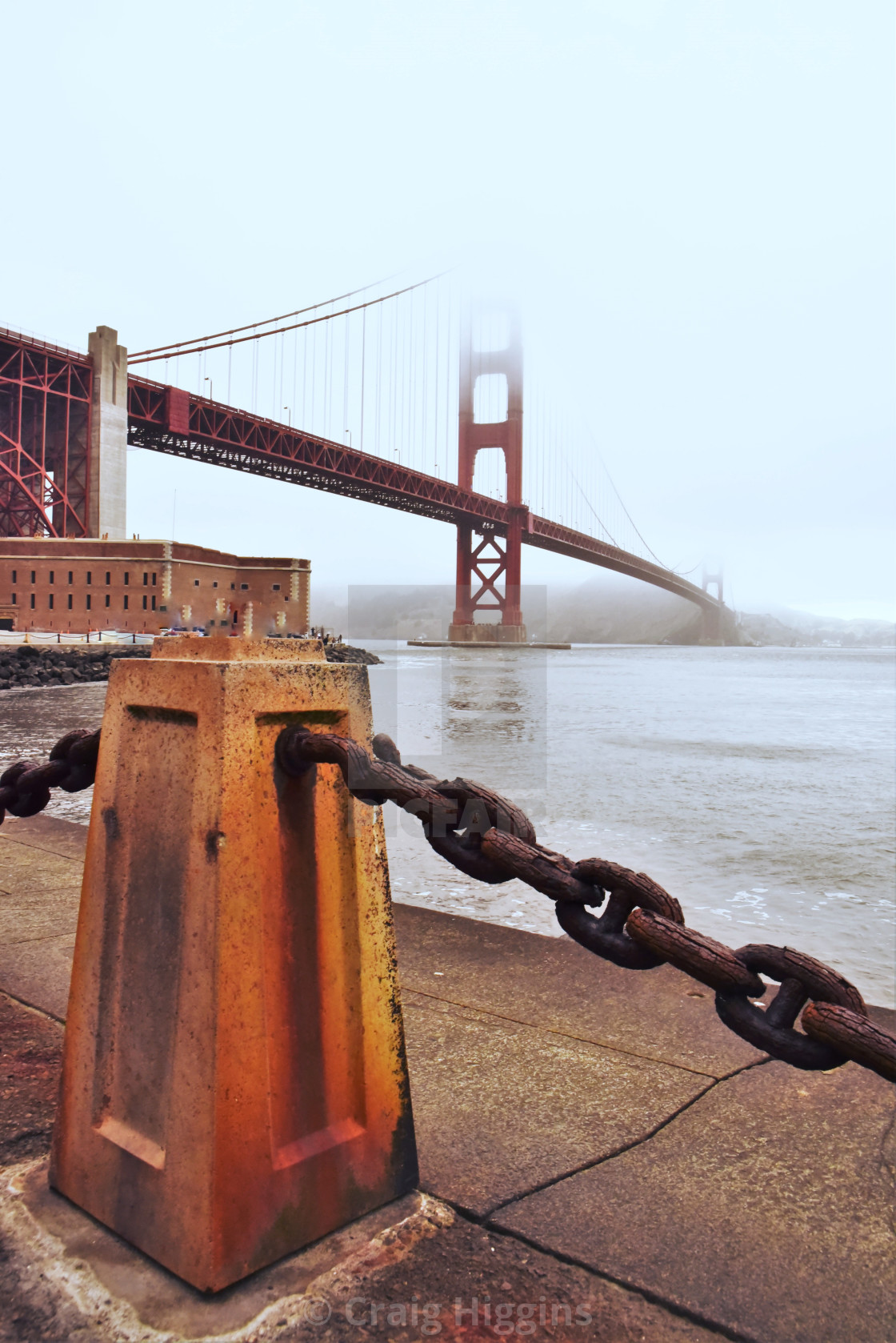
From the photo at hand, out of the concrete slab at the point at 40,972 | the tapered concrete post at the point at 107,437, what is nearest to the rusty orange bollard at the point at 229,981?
the concrete slab at the point at 40,972

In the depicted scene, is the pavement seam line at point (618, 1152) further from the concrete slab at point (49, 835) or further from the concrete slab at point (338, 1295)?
the concrete slab at point (49, 835)

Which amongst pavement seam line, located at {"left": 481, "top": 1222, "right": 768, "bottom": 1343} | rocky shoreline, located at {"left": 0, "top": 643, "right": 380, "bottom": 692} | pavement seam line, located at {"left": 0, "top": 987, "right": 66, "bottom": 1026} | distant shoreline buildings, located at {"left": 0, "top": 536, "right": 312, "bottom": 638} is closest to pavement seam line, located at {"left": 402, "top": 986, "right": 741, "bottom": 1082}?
pavement seam line, located at {"left": 481, "top": 1222, "right": 768, "bottom": 1343}

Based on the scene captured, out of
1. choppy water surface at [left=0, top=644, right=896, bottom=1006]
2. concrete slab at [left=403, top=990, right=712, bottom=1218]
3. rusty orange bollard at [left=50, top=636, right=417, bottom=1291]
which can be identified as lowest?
choppy water surface at [left=0, top=644, right=896, bottom=1006]

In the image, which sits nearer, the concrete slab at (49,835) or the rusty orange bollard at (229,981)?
the rusty orange bollard at (229,981)

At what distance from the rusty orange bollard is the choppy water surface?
263 cm

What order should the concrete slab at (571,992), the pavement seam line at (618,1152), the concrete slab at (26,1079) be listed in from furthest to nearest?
1. the concrete slab at (571,992)
2. the concrete slab at (26,1079)
3. the pavement seam line at (618,1152)

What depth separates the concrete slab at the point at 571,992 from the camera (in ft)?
5.40

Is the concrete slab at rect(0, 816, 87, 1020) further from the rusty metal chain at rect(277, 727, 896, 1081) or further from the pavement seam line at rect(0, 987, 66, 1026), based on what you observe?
the rusty metal chain at rect(277, 727, 896, 1081)

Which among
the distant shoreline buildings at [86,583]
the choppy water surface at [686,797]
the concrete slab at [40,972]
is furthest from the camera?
the distant shoreline buildings at [86,583]

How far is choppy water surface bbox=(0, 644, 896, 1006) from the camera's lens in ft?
13.8

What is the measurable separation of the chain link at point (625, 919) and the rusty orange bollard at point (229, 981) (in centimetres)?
8

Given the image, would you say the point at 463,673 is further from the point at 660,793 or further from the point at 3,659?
the point at 660,793

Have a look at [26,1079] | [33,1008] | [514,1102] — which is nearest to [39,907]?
[33,1008]

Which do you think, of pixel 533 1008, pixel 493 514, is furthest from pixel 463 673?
pixel 533 1008
